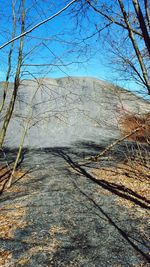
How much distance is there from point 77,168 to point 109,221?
5.84 metres

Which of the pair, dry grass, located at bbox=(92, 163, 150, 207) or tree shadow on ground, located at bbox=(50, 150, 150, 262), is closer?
tree shadow on ground, located at bbox=(50, 150, 150, 262)

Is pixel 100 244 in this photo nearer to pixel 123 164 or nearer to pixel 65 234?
pixel 65 234

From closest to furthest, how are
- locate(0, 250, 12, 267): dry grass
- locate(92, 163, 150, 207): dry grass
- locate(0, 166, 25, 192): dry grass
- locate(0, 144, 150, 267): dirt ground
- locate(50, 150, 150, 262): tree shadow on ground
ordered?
locate(0, 250, 12, 267): dry grass
locate(0, 144, 150, 267): dirt ground
locate(50, 150, 150, 262): tree shadow on ground
locate(92, 163, 150, 207): dry grass
locate(0, 166, 25, 192): dry grass

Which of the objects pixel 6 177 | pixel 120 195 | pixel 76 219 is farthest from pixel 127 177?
pixel 6 177

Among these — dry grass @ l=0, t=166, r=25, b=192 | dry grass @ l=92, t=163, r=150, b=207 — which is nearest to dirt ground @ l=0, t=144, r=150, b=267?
dry grass @ l=92, t=163, r=150, b=207

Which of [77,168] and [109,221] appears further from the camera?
[77,168]

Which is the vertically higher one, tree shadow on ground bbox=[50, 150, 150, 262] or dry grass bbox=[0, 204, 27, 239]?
dry grass bbox=[0, 204, 27, 239]

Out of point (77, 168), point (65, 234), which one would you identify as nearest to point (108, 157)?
point (77, 168)

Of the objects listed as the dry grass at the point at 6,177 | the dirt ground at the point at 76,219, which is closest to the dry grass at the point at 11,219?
the dirt ground at the point at 76,219

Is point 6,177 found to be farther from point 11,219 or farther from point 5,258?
point 5,258

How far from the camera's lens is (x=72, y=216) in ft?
25.3

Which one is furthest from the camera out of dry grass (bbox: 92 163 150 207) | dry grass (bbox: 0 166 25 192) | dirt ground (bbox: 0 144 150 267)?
dry grass (bbox: 0 166 25 192)

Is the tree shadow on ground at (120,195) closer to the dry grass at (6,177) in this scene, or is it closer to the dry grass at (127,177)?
the dry grass at (127,177)

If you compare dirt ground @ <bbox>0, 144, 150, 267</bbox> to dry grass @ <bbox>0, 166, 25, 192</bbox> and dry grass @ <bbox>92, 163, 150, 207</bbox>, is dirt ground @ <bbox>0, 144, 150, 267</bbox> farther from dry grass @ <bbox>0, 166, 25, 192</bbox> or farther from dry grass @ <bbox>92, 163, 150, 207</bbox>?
dry grass @ <bbox>0, 166, 25, 192</bbox>
